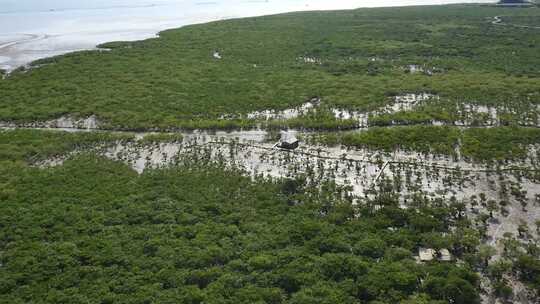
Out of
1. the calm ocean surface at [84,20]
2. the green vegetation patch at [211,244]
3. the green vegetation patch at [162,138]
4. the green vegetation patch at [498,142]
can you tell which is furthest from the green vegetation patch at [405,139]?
the calm ocean surface at [84,20]

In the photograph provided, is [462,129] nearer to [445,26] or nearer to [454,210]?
[454,210]

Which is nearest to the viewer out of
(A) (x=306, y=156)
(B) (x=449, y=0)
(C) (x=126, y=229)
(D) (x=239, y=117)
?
(C) (x=126, y=229)

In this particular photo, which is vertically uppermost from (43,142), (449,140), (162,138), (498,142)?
(43,142)

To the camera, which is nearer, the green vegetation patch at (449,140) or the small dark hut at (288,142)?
the green vegetation patch at (449,140)

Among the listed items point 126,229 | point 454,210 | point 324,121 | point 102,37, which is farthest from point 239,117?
point 102,37

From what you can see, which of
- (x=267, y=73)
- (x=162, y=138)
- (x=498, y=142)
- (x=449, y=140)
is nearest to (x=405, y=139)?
(x=449, y=140)

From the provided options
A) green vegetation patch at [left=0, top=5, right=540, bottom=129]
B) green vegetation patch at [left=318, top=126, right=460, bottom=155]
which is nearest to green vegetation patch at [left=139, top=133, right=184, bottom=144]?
green vegetation patch at [left=0, top=5, right=540, bottom=129]

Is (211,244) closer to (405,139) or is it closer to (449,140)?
(405,139)

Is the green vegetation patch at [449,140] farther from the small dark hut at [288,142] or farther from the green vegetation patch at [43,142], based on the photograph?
the green vegetation patch at [43,142]

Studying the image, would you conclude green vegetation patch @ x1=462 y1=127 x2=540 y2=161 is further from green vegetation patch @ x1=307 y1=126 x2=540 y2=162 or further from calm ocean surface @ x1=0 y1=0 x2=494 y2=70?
calm ocean surface @ x1=0 y1=0 x2=494 y2=70
